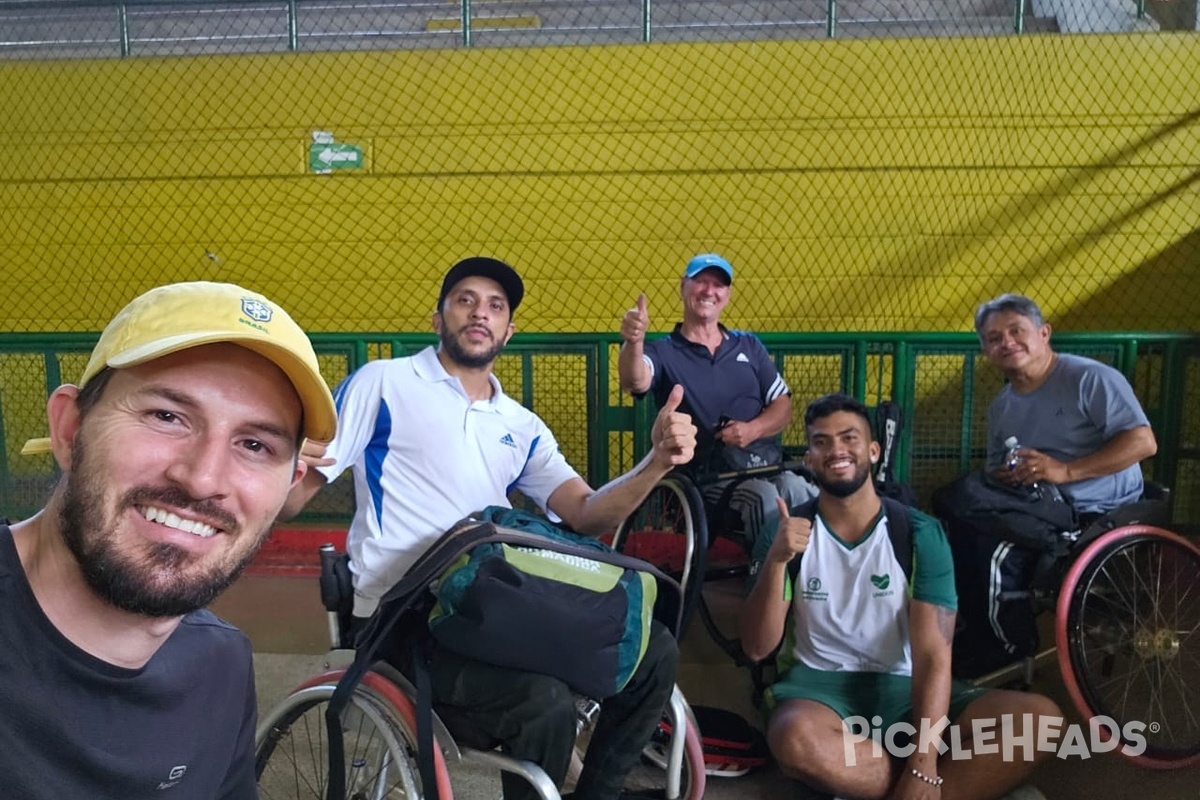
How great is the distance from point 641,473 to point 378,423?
0.69 metres

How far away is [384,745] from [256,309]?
4.42 feet

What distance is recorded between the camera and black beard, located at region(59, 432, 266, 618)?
2.75 feet

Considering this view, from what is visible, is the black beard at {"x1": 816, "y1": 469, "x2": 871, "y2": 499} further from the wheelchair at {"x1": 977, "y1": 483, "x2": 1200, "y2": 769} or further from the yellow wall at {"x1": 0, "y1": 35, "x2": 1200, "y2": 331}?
the yellow wall at {"x1": 0, "y1": 35, "x2": 1200, "y2": 331}

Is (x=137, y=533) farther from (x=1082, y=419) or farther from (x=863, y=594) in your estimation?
(x=1082, y=419)

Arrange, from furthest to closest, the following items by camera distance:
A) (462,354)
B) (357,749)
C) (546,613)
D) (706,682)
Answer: (706,682), (462,354), (357,749), (546,613)

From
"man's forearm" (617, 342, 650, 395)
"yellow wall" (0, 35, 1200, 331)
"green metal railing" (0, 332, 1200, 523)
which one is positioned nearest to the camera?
"man's forearm" (617, 342, 650, 395)

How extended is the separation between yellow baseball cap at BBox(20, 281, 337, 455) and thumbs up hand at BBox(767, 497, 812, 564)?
1.62m

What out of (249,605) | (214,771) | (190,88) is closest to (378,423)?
(214,771)

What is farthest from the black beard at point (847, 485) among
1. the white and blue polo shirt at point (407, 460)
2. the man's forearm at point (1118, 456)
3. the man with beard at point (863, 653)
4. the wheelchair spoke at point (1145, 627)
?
the white and blue polo shirt at point (407, 460)

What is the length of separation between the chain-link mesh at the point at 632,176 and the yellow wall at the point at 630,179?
0.05 feet

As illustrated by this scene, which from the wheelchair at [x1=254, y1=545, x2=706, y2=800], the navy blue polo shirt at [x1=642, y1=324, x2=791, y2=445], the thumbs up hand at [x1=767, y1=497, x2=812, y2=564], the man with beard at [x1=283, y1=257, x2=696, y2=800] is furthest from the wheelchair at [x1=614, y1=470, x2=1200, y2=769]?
the navy blue polo shirt at [x1=642, y1=324, x2=791, y2=445]

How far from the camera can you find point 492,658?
1.64 metres

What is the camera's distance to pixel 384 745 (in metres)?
1.91

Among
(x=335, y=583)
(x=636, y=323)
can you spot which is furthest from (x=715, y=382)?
(x=335, y=583)
